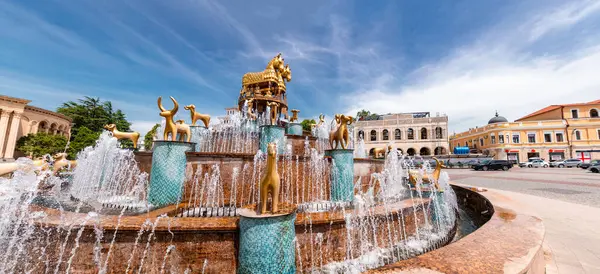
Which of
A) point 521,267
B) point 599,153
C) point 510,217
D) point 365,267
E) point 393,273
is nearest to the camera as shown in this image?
point 393,273

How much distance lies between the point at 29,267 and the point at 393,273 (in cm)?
494

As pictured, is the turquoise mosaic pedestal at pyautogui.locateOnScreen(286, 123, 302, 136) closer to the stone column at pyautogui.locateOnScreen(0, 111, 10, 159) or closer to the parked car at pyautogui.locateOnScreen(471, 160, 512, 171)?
the parked car at pyautogui.locateOnScreen(471, 160, 512, 171)

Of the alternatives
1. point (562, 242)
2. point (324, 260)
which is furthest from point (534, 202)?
point (324, 260)

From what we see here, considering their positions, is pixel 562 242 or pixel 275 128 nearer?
pixel 562 242

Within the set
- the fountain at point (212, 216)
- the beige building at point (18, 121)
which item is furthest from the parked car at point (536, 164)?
the beige building at point (18, 121)

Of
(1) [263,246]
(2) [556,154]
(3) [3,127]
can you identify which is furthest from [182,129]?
(2) [556,154]

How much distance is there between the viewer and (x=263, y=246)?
325 centimetres

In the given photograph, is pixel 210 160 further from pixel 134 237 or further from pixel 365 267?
pixel 365 267

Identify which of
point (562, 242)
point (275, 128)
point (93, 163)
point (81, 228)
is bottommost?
point (562, 242)

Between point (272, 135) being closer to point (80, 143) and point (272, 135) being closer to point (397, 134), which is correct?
point (80, 143)

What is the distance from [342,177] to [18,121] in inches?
2107

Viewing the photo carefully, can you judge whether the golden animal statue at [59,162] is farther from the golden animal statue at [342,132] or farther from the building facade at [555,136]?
the building facade at [555,136]

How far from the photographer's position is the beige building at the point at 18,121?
34.2 meters

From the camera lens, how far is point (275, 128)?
9359mm
